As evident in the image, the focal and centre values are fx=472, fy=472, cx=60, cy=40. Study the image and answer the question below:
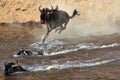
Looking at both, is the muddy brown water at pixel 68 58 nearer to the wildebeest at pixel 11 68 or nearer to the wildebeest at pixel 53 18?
the wildebeest at pixel 11 68

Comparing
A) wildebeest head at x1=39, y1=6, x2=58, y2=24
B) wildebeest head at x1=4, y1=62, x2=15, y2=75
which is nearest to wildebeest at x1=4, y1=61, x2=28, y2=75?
wildebeest head at x1=4, y1=62, x2=15, y2=75

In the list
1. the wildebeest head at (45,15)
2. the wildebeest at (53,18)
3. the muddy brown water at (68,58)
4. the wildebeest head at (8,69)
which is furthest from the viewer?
the wildebeest at (53,18)

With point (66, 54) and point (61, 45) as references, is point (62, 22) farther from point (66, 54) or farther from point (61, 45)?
point (66, 54)

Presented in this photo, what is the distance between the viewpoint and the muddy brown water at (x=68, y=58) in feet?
37.8

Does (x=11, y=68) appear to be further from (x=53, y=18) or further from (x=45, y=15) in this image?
(x=53, y=18)

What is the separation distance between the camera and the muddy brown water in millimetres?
11523

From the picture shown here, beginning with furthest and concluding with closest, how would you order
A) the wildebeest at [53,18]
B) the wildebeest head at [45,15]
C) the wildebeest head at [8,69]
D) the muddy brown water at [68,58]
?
the wildebeest at [53,18]
the wildebeest head at [45,15]
the wildebeest head at [8,69]
the muddy brown water at [68,58]

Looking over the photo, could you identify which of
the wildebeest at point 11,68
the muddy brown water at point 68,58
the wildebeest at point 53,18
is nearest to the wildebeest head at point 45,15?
the wildebeest at point 53,18

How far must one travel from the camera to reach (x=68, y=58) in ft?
45.1

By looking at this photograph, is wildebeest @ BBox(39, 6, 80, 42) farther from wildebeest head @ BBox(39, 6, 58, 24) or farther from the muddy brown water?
the muddy brown water

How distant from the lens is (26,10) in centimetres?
2458

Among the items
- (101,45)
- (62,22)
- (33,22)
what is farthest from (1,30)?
(101,45)

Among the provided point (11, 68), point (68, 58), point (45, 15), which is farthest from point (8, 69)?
point (45, 15)

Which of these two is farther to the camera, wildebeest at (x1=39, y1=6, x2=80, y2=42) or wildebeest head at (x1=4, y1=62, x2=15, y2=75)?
wildebeest at (x1=39, y1=6, x2=80, y2=42)
